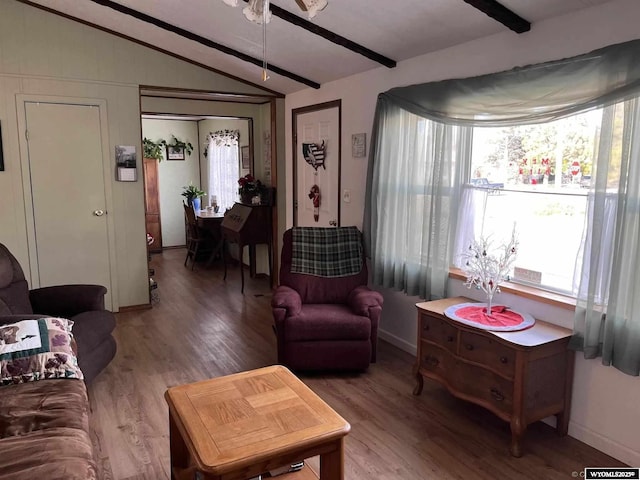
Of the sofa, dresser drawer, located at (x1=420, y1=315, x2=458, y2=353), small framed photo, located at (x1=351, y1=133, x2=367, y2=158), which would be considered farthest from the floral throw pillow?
small framed photo, located at (x1=351, y1=133, x2=367, y2=158)

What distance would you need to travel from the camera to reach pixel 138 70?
479cm

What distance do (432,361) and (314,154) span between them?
8.16 ft

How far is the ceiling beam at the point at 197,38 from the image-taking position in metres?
3.98

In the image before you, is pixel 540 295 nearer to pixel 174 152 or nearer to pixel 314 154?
pixel 314 154

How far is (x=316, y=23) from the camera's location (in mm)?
3412

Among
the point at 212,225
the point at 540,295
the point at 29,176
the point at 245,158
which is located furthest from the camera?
the point at 212,225

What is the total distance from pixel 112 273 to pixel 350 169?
2.53m

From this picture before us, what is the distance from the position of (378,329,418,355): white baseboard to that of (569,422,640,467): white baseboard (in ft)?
4.23

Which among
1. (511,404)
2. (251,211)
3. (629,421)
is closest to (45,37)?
(251,211)

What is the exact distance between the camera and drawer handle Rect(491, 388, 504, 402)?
2600 millimetres

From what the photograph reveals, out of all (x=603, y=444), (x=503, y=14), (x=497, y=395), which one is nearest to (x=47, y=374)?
(x=497, y=395)

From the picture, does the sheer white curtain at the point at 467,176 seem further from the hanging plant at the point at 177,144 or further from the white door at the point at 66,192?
the hanging plant at the point at 177,144

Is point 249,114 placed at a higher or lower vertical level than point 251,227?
higher

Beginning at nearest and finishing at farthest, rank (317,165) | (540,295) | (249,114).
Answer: (540,295), (317,165), (249,114)
